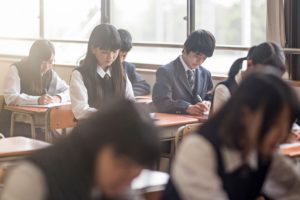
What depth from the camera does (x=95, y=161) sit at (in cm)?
133

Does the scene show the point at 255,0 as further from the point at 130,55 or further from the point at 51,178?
the point at 51,178

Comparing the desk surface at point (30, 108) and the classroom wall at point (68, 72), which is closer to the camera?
the desk surface at point (30, 108)

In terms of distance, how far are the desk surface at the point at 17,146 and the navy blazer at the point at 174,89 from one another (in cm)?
143

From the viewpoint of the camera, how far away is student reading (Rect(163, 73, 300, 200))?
1632 mm

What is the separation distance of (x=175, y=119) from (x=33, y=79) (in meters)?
1.68

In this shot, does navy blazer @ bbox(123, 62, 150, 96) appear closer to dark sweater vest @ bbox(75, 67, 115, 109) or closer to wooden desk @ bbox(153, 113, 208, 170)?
wooden desk @ bbox(153, 113, 208, 170)

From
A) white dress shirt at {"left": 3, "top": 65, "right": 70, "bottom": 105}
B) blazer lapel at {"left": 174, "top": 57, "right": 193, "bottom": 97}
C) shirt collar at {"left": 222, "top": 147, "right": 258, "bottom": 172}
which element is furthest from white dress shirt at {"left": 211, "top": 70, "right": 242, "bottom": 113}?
white dress shirt at {"left": 3, "top": 65, "right": 70, "bottom": 105}

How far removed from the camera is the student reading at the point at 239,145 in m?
1.63

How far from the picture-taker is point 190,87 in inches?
193

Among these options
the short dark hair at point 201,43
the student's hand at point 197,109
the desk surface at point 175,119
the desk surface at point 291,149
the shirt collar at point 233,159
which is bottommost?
the desk surface at point 291,149

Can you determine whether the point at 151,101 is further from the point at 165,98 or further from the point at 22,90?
the point at 22,90

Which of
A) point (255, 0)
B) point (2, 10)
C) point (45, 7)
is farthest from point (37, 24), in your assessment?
point (255, 0)

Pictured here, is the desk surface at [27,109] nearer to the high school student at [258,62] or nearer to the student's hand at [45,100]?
the student's hand at [45,100]

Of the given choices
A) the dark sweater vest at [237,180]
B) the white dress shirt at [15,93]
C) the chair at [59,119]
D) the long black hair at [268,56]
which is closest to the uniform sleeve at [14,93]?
the white dress shirt at [15,93]
